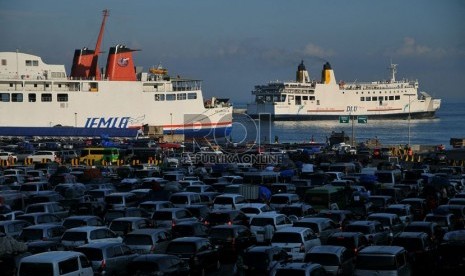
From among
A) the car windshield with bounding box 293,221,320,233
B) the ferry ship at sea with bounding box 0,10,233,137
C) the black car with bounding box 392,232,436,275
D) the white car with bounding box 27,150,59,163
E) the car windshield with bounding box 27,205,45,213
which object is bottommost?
the black car with bounding box 392,232,436,275

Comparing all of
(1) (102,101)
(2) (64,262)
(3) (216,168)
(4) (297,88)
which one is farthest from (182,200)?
(4) (297,88)

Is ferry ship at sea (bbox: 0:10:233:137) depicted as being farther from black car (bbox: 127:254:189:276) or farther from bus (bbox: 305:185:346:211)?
black car (bbox: 127:254:189:276)

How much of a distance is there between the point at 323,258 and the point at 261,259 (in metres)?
0.92

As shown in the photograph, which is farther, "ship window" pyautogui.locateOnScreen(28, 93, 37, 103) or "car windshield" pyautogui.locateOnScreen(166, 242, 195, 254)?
"ship window" pyautogui.locateOnScreen(28, 93, 37, 103)

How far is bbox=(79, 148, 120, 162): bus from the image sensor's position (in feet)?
108

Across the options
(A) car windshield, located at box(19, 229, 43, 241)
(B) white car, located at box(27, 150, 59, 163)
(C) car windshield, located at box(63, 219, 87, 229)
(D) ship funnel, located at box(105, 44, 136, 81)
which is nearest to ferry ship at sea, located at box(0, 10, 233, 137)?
(D) ship funnel, located at box(105, 44, 136, 81)

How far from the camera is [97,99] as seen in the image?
2331 inches

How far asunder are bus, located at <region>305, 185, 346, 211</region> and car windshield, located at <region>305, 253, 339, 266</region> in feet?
22.8

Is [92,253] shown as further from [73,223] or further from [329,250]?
[329,250]

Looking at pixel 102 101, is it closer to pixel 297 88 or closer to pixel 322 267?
pixel 322 267

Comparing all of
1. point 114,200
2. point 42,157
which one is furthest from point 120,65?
point 114,200

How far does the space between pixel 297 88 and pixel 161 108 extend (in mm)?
54256

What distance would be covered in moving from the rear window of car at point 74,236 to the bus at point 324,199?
6.99 m

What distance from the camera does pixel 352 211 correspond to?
667 inches
